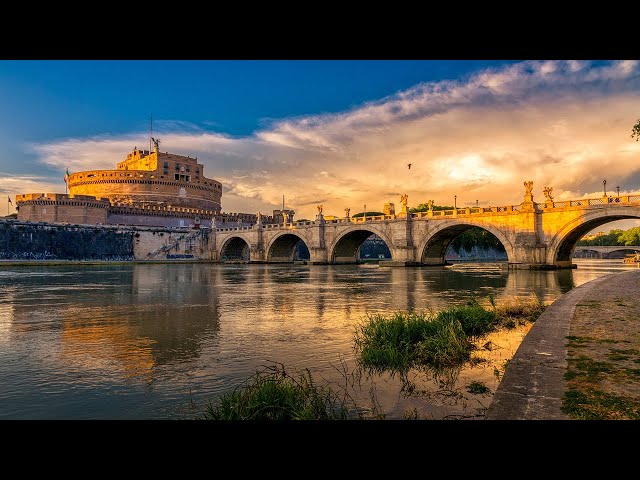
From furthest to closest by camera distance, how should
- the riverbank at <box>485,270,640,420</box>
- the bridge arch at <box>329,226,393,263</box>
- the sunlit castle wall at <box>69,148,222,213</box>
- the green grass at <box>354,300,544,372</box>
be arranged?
the sunlit castle wall at <box>69,148,222,213</box> < the bridge arch at <box>329,226,393,263</box> < the green grass at <box>354,300,544,372</box> < the riverbank at <box>485,270,640,420</box>

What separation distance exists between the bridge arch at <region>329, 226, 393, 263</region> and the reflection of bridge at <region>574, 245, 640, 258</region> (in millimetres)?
61888

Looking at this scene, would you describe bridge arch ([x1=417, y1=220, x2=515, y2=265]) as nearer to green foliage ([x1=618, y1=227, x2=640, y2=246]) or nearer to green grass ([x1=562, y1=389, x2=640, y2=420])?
green grass ([x1=562, y1=389, x2=640, y2=420])

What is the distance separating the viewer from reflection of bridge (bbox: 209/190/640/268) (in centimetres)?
3509

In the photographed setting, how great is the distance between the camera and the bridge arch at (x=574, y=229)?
107 ft

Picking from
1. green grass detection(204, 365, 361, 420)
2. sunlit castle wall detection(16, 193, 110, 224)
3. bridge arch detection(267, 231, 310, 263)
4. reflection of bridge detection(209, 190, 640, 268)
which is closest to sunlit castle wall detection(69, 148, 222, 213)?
sunlit castle wall detection(16, 193, 110, 224)

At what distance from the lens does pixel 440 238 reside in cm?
4909

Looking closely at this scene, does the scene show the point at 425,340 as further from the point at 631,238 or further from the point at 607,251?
the point at 631,238

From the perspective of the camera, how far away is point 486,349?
8.23 m

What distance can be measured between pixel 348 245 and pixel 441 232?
17572 mm

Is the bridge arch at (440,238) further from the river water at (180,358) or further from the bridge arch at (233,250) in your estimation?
the bridge arch at (233,250)

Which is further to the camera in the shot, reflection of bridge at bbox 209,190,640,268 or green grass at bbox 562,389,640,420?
reflection of bridge at bbox 209,190,640,268
